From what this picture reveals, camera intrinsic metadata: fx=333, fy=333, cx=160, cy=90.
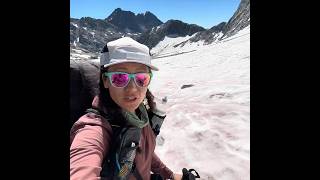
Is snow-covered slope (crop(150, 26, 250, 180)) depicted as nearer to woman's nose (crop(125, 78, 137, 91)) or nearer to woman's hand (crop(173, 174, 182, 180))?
woman's hand (crop(173, 174, 182, 180))

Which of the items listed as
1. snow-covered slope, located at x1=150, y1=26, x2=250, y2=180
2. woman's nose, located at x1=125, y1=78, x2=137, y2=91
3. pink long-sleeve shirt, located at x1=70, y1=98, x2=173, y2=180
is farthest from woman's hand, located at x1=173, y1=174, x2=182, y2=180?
woman's nose, located at x1=125, y1=78, x2=137, y2=91

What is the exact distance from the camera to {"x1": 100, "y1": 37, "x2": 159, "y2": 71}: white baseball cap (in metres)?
2.27

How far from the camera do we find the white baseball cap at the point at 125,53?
2273 mm

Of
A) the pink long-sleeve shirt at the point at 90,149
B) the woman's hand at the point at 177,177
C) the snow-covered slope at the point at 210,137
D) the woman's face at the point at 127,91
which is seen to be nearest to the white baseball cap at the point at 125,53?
the woman's face at the point at 127,91

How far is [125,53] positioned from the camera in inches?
89.5

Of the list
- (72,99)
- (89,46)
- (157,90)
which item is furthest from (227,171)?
(89,46)

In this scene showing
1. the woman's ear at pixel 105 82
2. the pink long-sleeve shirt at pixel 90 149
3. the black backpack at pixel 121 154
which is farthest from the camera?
the woman's ear at pixel 105 82

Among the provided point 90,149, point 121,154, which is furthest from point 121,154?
point 90,149

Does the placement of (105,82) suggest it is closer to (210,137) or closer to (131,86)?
(131,86)

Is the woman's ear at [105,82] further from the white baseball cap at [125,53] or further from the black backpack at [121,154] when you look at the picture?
the black backpack at [121,154]
